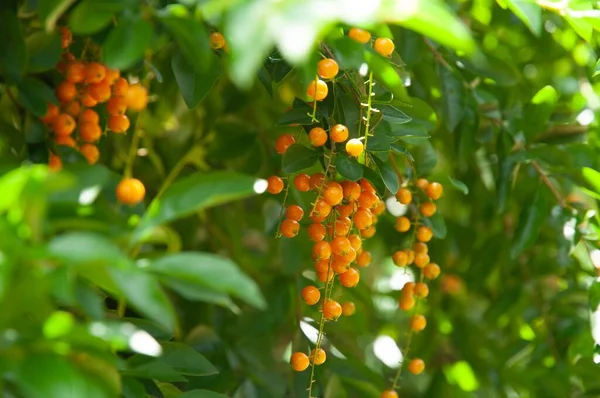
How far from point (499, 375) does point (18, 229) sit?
100 cm

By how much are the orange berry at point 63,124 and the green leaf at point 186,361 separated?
10.8 inches

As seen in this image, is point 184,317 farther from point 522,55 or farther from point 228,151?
point 522,55

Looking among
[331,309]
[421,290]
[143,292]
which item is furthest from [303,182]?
[143,292]

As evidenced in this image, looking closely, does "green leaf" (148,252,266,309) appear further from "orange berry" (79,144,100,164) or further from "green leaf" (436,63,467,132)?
"green leaf" (436,63,467,132)

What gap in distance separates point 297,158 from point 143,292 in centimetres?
32

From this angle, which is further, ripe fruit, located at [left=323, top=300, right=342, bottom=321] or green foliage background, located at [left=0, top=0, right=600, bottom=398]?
ripe fruit, located at [left=323, top=300, right=342, bottom=321]

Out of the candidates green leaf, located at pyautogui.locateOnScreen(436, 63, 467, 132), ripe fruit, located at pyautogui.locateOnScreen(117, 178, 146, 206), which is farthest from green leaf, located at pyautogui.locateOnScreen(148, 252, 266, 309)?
green leaf, located at pyautogui.locateOnScreen(436, 63, 467, 132)

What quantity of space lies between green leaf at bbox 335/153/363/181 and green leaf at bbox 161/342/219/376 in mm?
236

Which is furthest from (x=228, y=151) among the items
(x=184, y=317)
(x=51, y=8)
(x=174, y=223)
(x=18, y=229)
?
(x=18, y=229)

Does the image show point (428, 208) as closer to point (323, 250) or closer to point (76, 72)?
point (323, 250)

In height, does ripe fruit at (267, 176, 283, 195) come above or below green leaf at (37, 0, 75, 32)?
below

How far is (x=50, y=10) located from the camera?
64 centimetres

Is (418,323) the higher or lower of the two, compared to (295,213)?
lower

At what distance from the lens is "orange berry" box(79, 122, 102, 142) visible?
875 mm
